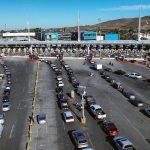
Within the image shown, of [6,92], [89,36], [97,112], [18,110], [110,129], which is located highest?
[89,36]

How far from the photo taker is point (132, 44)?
123938 mm

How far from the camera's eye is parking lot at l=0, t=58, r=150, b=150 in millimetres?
36781

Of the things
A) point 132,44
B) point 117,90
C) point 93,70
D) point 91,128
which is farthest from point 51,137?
point 132,44

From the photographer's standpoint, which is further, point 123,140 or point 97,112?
point 97,112

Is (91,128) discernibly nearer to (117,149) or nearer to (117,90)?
(117,149)

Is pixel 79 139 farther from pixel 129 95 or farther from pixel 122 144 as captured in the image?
pixel 129 95

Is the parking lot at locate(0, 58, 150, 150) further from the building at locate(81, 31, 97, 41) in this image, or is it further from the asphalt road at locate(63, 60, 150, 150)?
the building at locate(81, 31, 97, 41)

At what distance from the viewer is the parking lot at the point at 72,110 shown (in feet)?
121

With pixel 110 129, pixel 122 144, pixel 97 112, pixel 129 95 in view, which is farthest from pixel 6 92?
pixel 122 144

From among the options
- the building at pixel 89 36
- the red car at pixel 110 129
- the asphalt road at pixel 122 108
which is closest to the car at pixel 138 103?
the asphalt road at pixel 122 108

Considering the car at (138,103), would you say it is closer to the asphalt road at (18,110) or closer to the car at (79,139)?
the car at (79,139)

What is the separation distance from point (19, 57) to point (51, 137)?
244ft

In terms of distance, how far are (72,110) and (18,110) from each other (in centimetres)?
836

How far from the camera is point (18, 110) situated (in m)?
48.8
